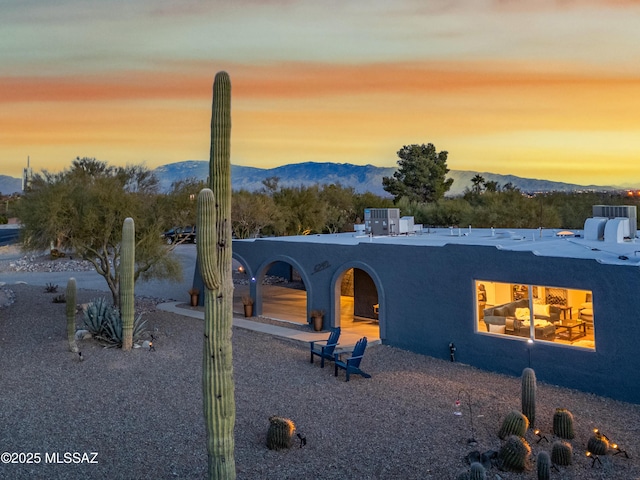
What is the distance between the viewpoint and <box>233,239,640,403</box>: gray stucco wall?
1002cm

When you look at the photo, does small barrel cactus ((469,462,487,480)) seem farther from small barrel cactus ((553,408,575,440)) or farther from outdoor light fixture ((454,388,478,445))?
small barrel cactus ((553,408,575,440))

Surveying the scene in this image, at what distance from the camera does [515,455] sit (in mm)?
6840

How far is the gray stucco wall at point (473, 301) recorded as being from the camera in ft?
32.9

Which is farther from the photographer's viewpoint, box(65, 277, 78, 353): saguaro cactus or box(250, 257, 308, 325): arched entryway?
box(250, 257, 308, 325): arched entryway

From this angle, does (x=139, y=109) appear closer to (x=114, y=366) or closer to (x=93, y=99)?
(x=93, y=99)

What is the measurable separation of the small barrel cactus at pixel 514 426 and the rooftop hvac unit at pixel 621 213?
10306 mm

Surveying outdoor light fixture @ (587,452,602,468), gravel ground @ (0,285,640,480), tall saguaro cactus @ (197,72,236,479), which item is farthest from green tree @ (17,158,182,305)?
outdoor light fixture @ (587,452,602,468)

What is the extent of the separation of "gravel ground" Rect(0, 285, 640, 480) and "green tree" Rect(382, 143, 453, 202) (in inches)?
2204

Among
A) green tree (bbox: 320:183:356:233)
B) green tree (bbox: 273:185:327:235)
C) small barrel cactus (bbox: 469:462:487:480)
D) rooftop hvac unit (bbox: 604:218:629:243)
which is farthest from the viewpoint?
green tree (bbox: 320:183:356:233)

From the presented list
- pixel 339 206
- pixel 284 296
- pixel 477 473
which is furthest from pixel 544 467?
pixel 339 206

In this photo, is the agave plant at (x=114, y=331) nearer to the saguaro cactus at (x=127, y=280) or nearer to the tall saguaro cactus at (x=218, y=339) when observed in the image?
the saguaro cactus at (x=127, y=280)

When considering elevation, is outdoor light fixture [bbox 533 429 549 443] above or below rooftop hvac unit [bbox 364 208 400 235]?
below

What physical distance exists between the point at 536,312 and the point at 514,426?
4.16m

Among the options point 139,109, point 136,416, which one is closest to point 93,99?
point 139,109
